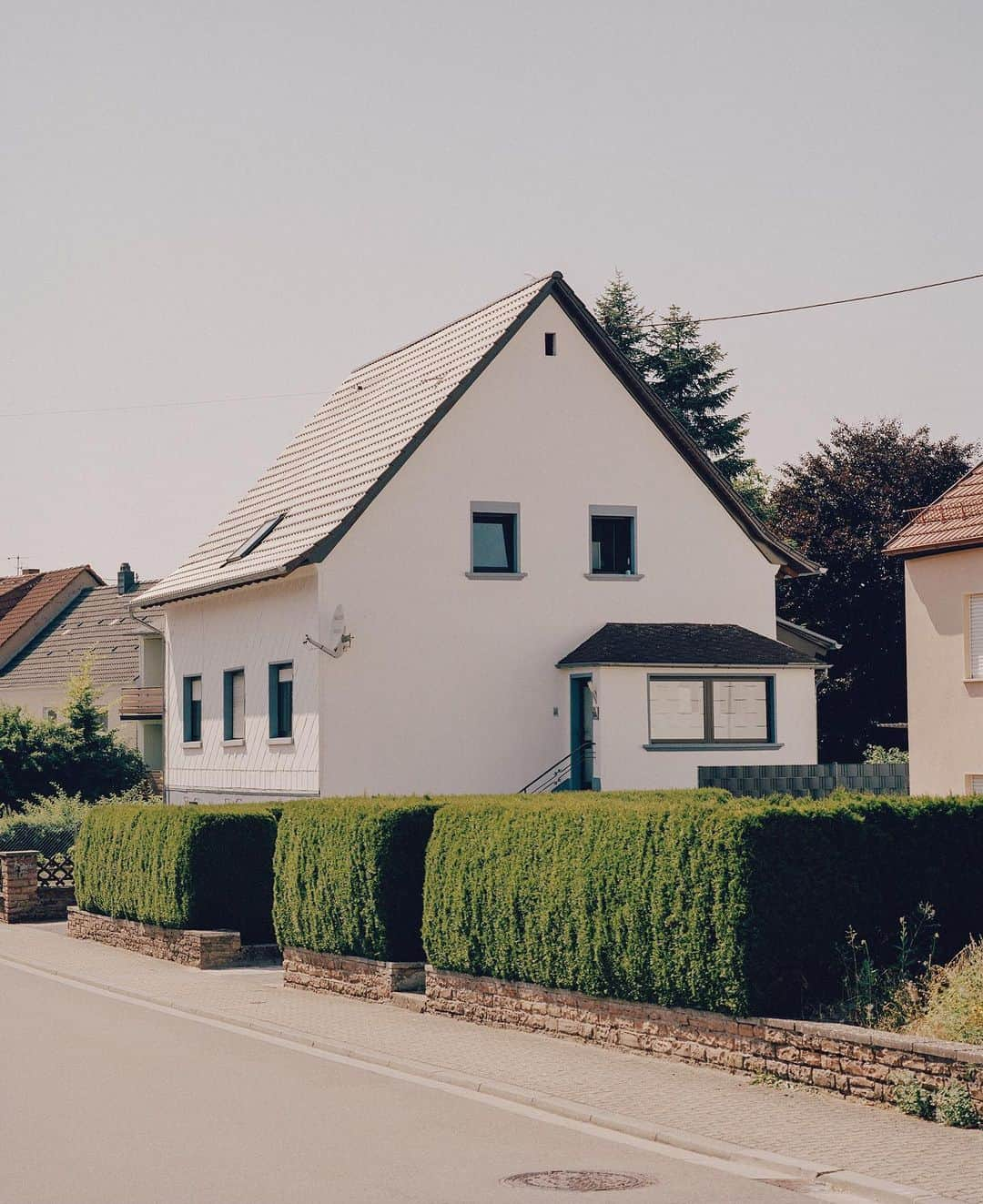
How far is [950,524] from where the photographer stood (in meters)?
32.2

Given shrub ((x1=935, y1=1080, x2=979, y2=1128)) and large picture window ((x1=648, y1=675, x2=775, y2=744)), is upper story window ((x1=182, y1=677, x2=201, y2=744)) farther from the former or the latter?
shrub ((x1=935, y1=1080, x2=979, y2=1128))

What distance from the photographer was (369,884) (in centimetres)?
1859

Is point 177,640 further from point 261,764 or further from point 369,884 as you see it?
point 369,884

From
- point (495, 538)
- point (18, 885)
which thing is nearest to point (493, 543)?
point (495, 538)

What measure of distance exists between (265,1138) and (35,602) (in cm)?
6859

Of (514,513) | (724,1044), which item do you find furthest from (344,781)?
(724,1044)

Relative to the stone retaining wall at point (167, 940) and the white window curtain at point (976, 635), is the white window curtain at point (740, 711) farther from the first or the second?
the stone retaining wall at point (167, 940)

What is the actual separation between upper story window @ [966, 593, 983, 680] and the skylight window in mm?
12700

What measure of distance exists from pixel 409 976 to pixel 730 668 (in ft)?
47.6

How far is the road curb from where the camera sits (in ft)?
30.5

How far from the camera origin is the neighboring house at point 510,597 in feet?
101

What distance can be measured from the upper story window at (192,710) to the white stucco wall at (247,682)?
0.18 meters

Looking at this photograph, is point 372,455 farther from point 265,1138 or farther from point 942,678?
point 265,1138

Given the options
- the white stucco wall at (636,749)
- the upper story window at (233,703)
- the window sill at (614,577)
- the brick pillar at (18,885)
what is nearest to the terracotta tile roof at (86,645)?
the upper story window at (233,703)
